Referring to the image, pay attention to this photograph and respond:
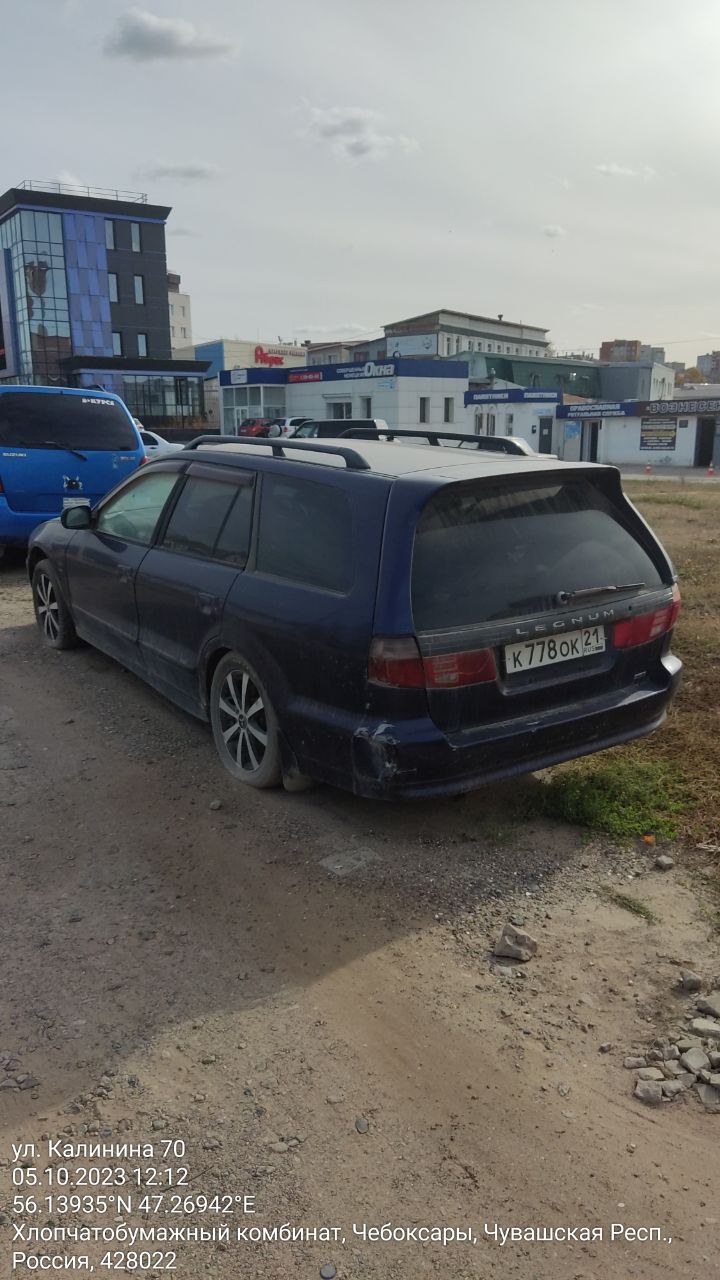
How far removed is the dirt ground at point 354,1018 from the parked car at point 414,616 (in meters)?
0.43

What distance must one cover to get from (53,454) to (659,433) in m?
45.9

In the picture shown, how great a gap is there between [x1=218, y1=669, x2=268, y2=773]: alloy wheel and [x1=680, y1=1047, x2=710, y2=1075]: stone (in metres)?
2.18

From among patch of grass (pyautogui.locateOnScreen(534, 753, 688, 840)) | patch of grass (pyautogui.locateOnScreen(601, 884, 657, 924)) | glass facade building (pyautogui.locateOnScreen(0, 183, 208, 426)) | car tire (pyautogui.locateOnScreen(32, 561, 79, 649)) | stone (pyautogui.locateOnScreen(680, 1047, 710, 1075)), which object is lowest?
stone (pyautogui.locateOnScreen(680, 1047, 710, 1075))

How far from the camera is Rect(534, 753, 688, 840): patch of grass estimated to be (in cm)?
400

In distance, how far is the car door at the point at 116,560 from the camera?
532 centimetres

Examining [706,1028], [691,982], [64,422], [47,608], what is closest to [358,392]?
[64,422]

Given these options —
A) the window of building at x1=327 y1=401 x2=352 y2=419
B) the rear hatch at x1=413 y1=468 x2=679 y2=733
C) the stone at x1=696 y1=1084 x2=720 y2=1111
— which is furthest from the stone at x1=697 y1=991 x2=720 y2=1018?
the window of building at x1=327 y1=401 x2=352 y2=419

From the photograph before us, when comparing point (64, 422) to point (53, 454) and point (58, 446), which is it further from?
point (53, 454)

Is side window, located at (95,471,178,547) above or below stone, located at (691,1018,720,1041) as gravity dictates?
above

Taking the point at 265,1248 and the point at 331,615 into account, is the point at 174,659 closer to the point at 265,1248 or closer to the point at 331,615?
the point at 331,615

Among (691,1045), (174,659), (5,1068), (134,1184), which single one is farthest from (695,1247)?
(174,659)

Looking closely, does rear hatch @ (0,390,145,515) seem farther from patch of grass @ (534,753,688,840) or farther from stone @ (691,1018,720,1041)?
stone @ (691,1018,720,1041)

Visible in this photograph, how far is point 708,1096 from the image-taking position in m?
2.52

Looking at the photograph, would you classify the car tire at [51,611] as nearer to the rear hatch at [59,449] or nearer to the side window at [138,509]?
the side window at [138,509]
